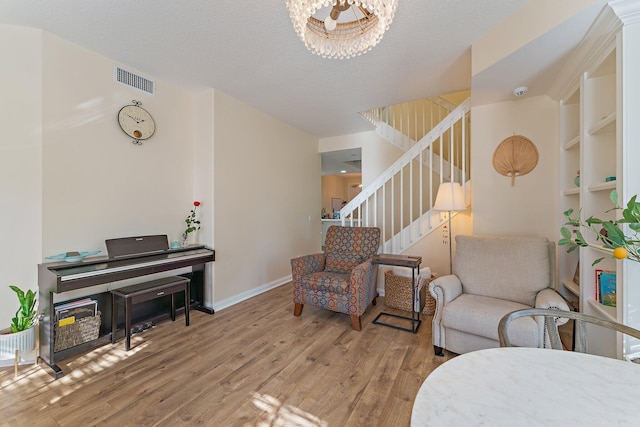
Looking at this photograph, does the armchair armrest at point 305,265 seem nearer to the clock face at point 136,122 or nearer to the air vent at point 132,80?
the clock face at point 136,122

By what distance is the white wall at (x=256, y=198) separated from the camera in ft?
10.6

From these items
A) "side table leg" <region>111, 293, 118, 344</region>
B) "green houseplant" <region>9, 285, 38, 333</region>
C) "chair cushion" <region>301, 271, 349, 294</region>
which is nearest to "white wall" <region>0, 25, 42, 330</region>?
"green houseplant" <region>9, 285, 38, 333</region>

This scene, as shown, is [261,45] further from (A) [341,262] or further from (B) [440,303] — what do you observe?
(B) [440,303]

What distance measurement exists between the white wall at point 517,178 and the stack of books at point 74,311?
377 cm

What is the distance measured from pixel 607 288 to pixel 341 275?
6.80 feet

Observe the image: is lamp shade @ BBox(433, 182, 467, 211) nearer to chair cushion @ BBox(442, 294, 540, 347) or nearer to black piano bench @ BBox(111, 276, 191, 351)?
chair cushion @ BBox(442, 294, 540, 347)

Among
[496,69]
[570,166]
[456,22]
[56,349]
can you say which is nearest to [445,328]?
[570,166]

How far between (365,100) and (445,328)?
9.06 feet

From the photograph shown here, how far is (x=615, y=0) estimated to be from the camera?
1.36 metres

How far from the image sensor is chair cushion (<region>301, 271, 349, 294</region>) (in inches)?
104

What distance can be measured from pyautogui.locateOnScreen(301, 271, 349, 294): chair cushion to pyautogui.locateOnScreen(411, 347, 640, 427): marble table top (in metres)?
1.82

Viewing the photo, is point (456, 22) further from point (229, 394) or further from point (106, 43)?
point (229, 394)

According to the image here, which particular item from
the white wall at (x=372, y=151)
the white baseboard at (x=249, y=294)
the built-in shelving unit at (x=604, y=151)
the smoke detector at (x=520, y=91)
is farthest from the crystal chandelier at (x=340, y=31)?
the white wall at (x=372, y=151)

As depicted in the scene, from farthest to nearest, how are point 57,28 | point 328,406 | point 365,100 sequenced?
point 365,100, point 57,28, point 328,406
